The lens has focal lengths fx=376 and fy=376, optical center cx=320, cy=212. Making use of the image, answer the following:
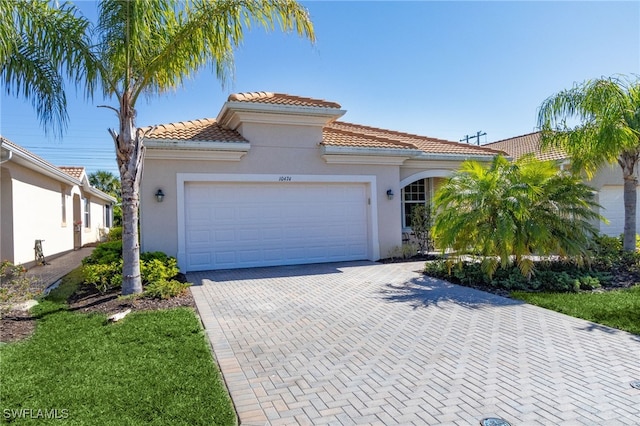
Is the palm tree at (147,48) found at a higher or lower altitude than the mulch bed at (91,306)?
higher

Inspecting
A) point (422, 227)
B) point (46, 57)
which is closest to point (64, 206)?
point (46, 57)

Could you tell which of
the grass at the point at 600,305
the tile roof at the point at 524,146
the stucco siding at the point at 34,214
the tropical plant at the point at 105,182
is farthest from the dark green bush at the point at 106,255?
the tropical plant at the point at 105,182

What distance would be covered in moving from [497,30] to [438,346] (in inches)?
434

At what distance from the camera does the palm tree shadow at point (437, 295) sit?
7.61m

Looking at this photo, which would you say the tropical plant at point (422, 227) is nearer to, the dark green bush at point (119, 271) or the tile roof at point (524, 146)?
the tile roof at point (524, 146)

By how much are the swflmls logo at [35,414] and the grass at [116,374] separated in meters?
0.02

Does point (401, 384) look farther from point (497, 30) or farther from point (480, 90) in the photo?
point (480, 90)

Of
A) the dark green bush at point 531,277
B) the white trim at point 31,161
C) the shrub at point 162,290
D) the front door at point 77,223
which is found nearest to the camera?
the shrub at point 162,290

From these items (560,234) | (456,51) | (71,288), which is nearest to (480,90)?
(456,51)

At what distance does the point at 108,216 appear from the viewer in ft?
105

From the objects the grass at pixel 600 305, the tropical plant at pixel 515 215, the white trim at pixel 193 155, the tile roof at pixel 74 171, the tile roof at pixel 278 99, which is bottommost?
the grass at pixel 600 305

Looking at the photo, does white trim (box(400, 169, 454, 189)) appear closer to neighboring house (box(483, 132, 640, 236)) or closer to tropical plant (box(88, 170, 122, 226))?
neighboring house (box(483, 132, 640, 236))

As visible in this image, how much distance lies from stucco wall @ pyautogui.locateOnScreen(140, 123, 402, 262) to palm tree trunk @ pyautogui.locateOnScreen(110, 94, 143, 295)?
2809mm

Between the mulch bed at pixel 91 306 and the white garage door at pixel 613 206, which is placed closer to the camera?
the mulch bed at pixel 91 306
